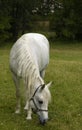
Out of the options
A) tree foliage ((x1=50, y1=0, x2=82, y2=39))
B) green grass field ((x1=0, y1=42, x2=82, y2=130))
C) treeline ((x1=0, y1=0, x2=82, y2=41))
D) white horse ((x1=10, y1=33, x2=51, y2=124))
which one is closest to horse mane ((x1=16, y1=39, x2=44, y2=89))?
white horse ((x1=10, y1=33, x2=51, y2=124))

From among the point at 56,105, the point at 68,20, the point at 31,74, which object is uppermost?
the point at 31,74

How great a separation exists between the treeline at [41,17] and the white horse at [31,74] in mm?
24536

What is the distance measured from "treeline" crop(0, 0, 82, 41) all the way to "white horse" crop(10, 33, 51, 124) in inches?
966

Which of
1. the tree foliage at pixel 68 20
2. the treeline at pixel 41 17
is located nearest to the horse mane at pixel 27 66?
the treeline at pixel 41 17

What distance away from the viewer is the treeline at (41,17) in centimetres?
3262

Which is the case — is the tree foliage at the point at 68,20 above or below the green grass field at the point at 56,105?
below

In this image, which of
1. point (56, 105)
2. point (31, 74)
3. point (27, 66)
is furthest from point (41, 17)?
point (31, 74)

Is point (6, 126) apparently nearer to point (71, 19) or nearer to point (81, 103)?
point (81, 103)

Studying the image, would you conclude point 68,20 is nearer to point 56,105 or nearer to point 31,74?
point 56,105

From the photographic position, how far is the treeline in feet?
107

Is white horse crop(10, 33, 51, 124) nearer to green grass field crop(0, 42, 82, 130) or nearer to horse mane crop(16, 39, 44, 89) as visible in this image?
horse mane crop(16, 39, 44, 89)

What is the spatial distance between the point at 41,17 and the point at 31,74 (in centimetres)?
3019

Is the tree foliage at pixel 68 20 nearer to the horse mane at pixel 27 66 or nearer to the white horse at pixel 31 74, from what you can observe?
the white horse at pixel 31 74

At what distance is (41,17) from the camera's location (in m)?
36.4
